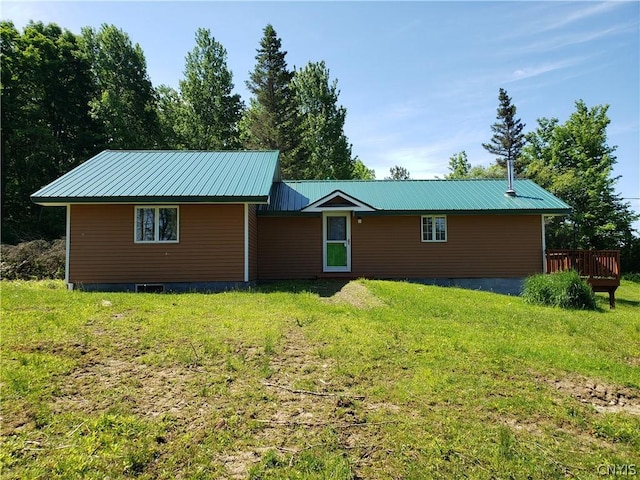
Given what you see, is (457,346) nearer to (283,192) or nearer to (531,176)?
(283,192)

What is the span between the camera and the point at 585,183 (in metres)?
27.4

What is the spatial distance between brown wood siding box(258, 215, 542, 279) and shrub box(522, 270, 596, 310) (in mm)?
3637

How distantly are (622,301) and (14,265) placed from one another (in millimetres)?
21438

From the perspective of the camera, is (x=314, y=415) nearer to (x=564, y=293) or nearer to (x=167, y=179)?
(x=564, y=293)

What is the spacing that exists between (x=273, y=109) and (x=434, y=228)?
20.2 meters

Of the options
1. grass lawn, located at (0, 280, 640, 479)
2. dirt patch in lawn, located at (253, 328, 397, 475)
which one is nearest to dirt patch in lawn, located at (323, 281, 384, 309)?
grass lawn, located at (0, 280, 640, 479)

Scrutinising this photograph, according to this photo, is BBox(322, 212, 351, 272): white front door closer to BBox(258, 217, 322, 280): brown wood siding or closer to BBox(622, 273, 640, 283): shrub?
BBox(258, 217, 322, 280): brown wood siding

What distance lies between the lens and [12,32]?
81.5ft

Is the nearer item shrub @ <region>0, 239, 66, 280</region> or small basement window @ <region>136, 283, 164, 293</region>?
small basement window @ <region>136, 283, 164, 293</region>

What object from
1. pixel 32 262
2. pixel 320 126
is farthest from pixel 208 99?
pixel 32 262

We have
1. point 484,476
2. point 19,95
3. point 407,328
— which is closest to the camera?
point 484,476

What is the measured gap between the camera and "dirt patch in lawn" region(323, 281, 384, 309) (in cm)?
891

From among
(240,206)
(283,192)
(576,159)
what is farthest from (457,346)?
(576,159)

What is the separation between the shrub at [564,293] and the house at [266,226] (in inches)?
143
